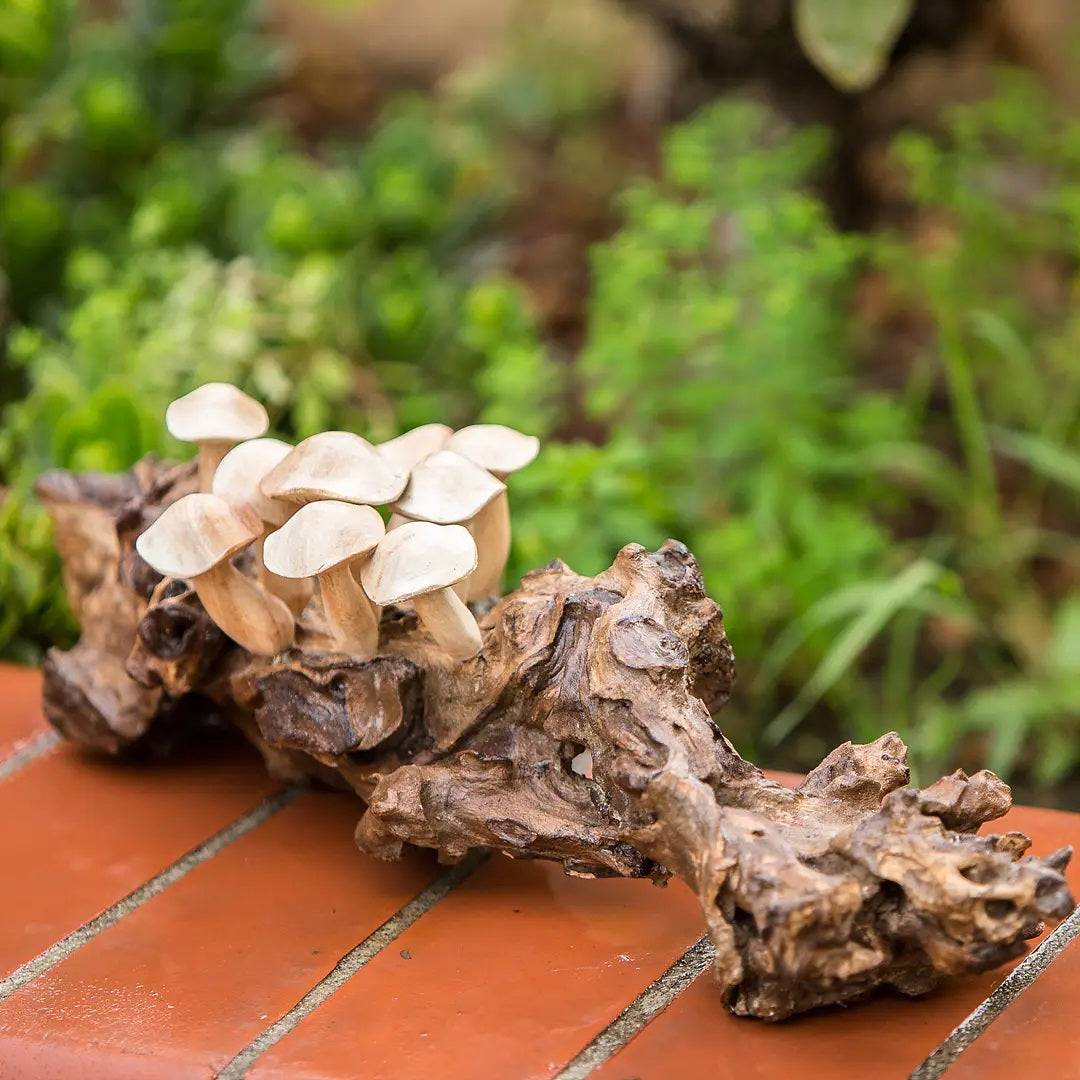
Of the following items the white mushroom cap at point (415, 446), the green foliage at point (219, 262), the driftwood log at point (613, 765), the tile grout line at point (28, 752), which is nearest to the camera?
the driftwood log at point (613, 765)

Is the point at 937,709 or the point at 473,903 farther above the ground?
the point at 473,903

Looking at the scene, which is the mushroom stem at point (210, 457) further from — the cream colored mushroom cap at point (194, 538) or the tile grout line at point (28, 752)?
the tile grout line at point (28, 752)

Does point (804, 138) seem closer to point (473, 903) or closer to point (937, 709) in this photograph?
point (937, 709)

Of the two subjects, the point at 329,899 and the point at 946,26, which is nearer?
the point at 329,899

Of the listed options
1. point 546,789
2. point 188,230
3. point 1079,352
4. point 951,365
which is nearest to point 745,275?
point 951,365

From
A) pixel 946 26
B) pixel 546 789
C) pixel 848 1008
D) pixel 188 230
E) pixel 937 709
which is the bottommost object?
pixel 937 709

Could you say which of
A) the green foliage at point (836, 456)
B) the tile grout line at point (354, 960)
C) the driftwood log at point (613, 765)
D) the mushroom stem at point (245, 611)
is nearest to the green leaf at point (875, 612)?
the green foliage at point (836, 456)

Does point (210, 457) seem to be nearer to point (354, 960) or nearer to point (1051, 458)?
point (354, 960)
